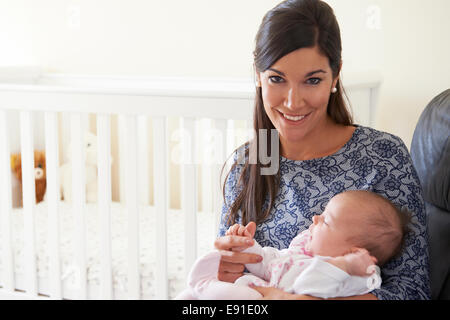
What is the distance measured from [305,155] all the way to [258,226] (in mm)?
189

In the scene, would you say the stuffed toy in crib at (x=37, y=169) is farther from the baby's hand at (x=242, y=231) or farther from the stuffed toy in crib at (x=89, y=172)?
the baby's hand at (x=242, y=231)

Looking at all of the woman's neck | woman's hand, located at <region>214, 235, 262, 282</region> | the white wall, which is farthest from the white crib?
woman's hand, located at <region>214, 235, 262, 282</region>

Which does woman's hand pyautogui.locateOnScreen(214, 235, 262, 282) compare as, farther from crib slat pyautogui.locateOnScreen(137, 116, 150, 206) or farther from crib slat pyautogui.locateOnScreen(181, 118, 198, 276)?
crib slat pyautogui.locateOnScreen(137, 116, 150, 206)

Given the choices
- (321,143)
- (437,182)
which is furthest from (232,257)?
(437,182)

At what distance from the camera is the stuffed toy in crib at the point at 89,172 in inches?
115

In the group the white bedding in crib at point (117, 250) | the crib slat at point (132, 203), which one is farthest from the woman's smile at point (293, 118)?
the white bedding in crib at point (117, 250)

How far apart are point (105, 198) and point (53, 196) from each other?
229mm

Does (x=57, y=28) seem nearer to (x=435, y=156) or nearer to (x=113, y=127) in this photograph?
(x=113, y=127)

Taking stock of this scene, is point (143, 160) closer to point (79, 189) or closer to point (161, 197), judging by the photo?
point (79, 189)

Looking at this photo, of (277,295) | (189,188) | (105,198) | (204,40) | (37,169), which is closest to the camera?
(277,295)

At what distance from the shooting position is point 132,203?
7.09ft

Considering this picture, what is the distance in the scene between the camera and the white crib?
2.02 metres

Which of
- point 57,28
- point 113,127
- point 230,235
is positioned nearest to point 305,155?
point 230,235

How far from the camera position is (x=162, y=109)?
203 centimetres
